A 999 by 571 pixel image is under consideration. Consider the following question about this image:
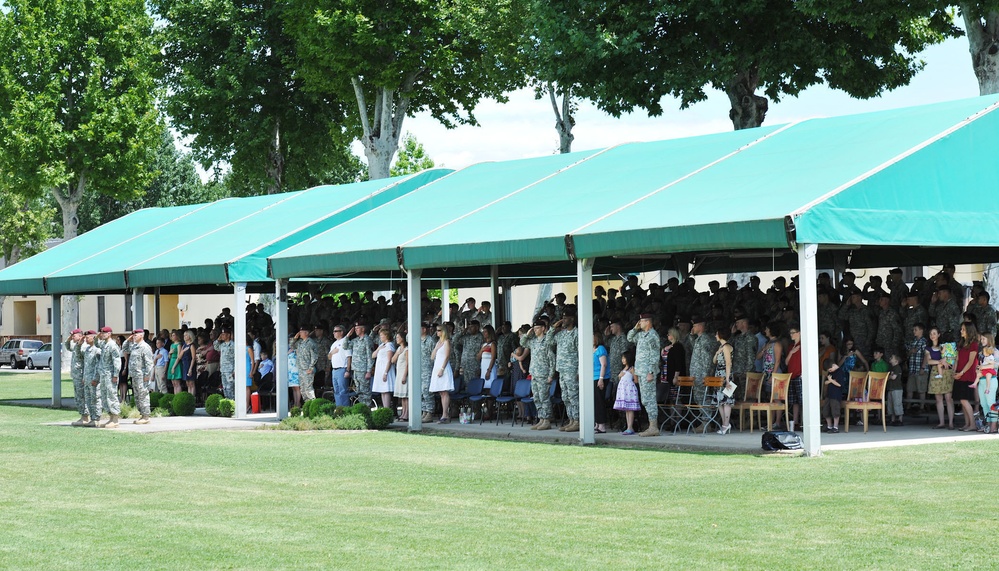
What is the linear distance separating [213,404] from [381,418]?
5.20m

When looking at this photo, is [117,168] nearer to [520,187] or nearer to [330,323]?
[330,323]

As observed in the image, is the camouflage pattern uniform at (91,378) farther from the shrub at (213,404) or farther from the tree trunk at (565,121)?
the tree trunk at (565,121)

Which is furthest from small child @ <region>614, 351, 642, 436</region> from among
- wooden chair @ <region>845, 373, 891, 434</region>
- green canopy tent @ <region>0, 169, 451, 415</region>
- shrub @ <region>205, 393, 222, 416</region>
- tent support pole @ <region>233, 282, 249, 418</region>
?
shrub @ <region>205, 393, 222, 416</region>

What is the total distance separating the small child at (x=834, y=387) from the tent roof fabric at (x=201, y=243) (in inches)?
420

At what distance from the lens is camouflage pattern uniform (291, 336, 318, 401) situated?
78.6 feet

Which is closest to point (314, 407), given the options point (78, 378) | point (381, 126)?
point (78, 378)

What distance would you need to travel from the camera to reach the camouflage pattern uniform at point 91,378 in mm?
21703

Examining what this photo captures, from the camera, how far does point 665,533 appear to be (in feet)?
32.4

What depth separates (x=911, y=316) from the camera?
18.7m

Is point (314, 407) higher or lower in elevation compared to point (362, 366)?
lower

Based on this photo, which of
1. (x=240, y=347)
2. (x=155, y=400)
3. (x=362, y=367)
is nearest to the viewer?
(x=362, y=367)

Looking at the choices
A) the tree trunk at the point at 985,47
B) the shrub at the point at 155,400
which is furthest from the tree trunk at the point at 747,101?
the shrub at the point at 155,400

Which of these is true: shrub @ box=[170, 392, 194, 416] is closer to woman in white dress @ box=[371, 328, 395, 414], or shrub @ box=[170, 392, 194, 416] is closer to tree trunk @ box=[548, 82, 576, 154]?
woman in white dress @ box=[371, 328, 395, 414]

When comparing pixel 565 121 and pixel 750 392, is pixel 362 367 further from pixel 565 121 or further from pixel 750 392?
pixel 565 121
